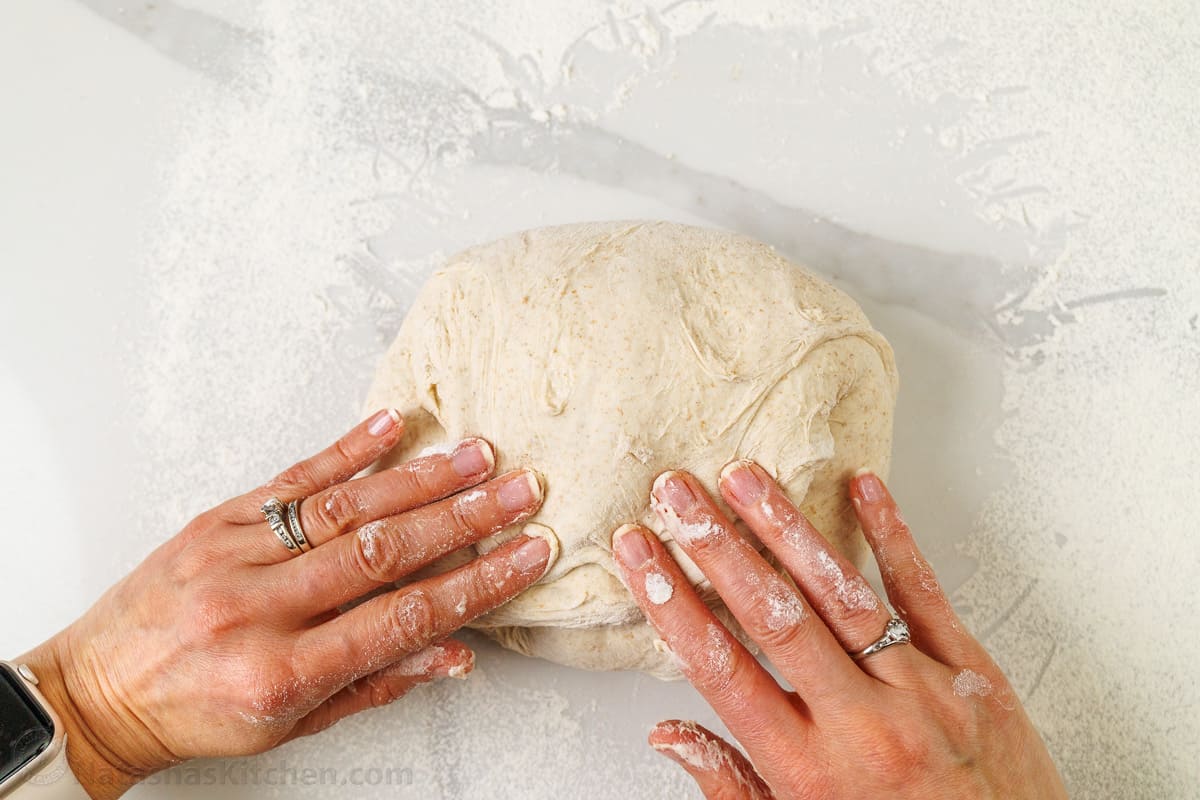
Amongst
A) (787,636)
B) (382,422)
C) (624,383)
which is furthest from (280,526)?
(787,636)

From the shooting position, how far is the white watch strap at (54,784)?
4.15 feet

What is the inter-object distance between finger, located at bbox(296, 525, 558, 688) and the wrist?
1.47 feet

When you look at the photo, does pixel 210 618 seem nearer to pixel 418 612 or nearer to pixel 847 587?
pixel 418 612

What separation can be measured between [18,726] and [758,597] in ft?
3.73

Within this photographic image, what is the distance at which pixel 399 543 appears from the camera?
132 cm

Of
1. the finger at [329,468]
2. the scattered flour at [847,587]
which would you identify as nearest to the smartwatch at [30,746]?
the finger at [329,468]

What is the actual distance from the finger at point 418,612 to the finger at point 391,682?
0.10m

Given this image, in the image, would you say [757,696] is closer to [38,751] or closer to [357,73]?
[38,751]

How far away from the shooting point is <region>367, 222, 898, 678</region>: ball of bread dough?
1.33 metres

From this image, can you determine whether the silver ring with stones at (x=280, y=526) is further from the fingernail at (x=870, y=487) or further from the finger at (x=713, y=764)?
the fingernail at (x=870, y=487)

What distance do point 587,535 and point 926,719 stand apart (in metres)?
0.56

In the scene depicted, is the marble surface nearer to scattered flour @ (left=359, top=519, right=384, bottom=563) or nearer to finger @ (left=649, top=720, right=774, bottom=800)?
scattered flour @ (left=359, top=519, right=384, bottom=563)

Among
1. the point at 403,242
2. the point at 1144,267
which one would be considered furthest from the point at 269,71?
the point at 1144,267

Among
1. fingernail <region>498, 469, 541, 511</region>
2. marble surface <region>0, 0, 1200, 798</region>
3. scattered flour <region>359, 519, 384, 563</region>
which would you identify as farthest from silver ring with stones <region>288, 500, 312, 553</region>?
marble surface <region>0, 0, 1200, 798</region>
